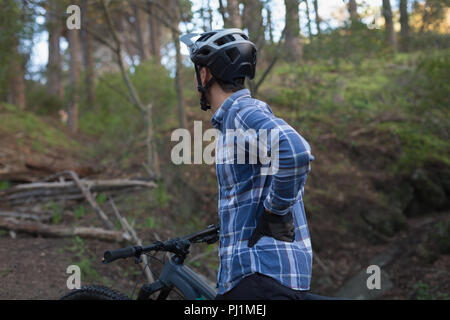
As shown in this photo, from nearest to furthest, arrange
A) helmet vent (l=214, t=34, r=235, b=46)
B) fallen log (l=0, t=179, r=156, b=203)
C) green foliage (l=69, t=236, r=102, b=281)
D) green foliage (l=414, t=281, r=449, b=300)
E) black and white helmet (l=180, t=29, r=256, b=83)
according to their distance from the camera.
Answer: black and white helmet (l=180, t=29, r=256, b=83) → helmet vent (l=214, t=34, r=235, b=46) → green foliage (l=69, t=236, r=102, b=281) → green foliage (l=414, t=281, r=449, b=300) → fallen log (l=0, t=179, r=156, b=203)

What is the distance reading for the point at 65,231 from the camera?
21.5 ft

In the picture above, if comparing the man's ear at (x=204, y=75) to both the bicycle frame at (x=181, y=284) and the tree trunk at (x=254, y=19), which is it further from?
the tree trunk at (x=254, y=19)

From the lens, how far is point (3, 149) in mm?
9281

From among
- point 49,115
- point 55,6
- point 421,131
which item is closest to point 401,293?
point 421,131

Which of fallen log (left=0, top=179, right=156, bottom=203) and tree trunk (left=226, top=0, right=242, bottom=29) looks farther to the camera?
fallen log (left=0, top=179, right=156, bottom=203)

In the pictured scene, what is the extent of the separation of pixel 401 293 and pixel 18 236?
5.97 meters

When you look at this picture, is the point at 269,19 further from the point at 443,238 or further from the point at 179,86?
the point at 443,238

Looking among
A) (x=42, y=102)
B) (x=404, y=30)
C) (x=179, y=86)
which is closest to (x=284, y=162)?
(x=179, y=86)

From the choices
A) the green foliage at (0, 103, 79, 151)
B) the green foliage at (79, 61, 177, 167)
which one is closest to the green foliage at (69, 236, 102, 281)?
the green foliage at (0, 103, 79, 151)

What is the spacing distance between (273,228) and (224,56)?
3.25ft

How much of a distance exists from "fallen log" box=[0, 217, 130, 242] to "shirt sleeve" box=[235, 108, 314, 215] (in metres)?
4.80

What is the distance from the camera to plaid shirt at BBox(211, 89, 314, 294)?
2127mm

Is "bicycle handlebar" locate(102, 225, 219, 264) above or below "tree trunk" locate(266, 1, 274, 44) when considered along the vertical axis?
below

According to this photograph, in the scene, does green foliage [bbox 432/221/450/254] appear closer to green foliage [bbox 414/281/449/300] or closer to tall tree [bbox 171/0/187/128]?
green foliage [bbox 414/281/449/300]
